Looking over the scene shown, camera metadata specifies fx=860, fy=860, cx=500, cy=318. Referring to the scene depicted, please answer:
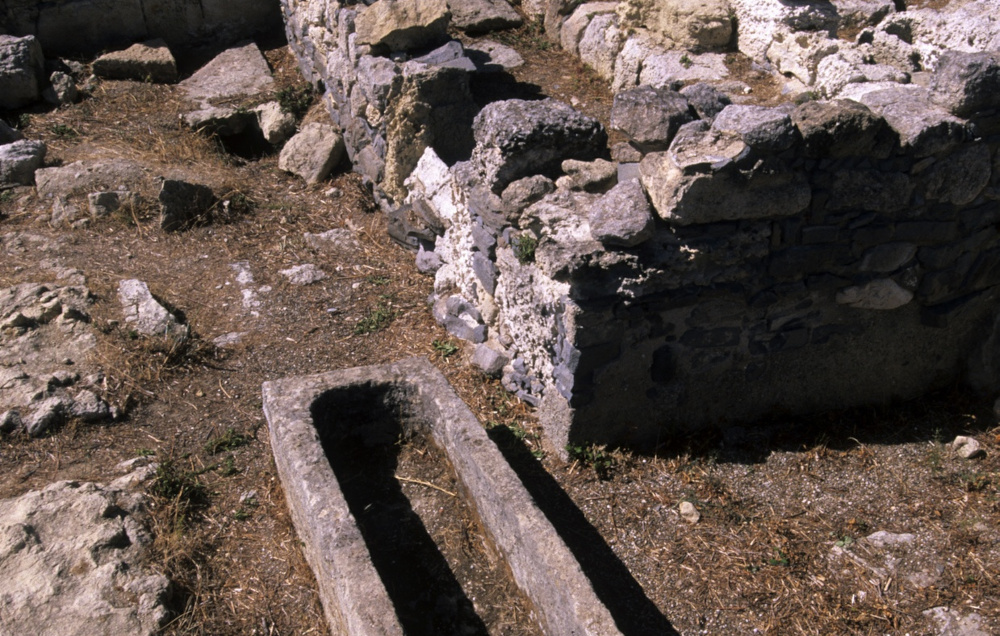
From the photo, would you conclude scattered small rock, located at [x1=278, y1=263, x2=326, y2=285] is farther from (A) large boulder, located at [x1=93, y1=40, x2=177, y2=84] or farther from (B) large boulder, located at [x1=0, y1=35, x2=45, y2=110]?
(B) large boulder, located at [x1=0, y1=35, x2=45, y2=110]

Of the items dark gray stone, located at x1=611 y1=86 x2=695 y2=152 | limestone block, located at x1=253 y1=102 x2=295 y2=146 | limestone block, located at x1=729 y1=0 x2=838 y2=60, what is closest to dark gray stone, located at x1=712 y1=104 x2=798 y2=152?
dark gray stone, located at x1=611 y1=86 x2=695 y2=152

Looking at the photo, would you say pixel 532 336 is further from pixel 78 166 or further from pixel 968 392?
pixel 78 166

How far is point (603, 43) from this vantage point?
646 cm

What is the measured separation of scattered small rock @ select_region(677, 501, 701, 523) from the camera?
3.66m

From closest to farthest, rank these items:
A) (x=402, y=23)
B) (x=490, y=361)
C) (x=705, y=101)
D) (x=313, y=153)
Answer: (x=705, y=101) < (x=490, y=361) < (x=402, y=23) < (x=313, y=153)

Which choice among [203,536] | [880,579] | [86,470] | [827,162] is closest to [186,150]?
[86,470]

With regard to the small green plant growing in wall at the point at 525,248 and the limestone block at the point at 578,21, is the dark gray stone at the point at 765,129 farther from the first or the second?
the limestone block at the point at 578,21

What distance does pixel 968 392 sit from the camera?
4426 millimetres

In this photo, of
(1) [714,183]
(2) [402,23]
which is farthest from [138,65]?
(1) [714,183]

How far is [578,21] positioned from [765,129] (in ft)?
12.4

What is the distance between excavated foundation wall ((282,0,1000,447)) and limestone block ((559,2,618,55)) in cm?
262

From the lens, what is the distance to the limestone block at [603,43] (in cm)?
635

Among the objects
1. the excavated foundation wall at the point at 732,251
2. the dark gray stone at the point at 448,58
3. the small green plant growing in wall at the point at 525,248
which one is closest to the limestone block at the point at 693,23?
the dark gray stone at the point at 448,58

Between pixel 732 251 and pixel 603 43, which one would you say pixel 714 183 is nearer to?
pixel 732 251
